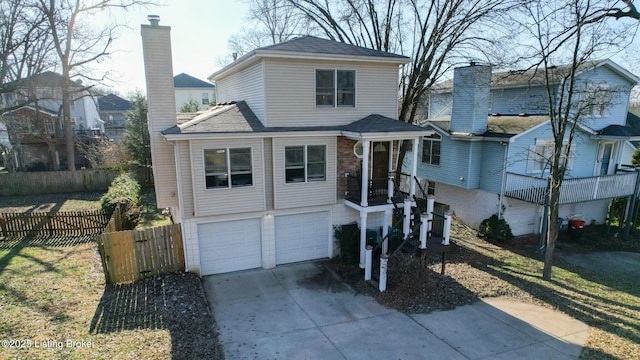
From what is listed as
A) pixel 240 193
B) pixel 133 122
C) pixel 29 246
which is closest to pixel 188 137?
pixel 240 193

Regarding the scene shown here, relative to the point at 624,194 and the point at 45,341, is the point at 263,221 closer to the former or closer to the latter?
the point at 45,341

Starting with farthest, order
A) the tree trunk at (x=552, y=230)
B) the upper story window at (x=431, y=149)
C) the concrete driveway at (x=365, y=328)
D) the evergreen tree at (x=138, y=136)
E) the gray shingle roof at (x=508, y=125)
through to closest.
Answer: the evergreen tree at (x=138, y=136)
the upper story window at (x=431, y=149)
the gray shingle roof at (x=508, y=125)
the tree trunk at (x=552, y=230)
the concrete driveway at (x=365, y=328)

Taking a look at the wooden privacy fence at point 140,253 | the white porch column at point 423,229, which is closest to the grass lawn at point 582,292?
the white porch column at point 423,229

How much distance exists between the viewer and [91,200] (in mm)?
22125

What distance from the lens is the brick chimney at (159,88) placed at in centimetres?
1145

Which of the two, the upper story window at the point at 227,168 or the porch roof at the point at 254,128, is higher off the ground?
the porch roof at the point at 254,128

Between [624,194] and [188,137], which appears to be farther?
[624,194]

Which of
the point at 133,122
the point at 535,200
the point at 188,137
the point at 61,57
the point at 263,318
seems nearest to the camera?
the point at 263,318

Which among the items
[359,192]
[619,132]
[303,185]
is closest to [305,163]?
[303,185]

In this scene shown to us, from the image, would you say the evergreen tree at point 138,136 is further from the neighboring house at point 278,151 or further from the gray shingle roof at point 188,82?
the gray shingle roof at point 188,82

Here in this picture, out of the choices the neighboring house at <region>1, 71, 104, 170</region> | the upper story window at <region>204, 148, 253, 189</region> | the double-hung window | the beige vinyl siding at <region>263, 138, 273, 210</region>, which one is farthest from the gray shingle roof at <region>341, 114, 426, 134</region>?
the neighboring house at <region>1, 71, 104, 170</region>

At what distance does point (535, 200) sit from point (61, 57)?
30410 millimetres

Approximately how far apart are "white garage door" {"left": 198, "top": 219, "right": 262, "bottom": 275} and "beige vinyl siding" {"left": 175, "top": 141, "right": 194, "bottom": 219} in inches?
32.3

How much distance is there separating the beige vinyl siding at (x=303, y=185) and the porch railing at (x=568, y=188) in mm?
9066
